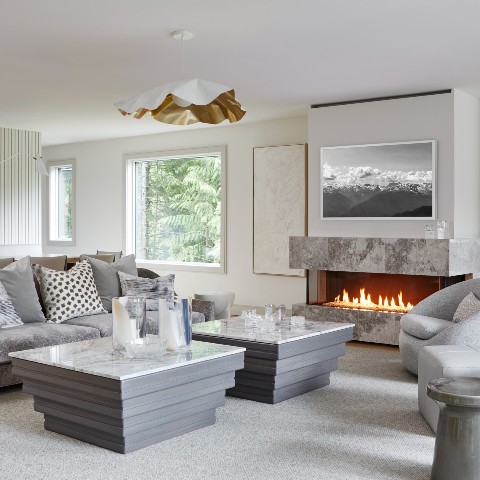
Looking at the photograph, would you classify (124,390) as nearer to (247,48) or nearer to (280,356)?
(280,356)

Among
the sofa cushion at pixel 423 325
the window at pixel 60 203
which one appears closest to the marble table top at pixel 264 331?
the sofa cushion at pixel 423 325

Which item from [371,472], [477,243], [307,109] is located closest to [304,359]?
[371,472]

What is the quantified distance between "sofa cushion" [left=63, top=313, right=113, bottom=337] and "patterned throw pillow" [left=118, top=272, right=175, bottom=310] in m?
0.39

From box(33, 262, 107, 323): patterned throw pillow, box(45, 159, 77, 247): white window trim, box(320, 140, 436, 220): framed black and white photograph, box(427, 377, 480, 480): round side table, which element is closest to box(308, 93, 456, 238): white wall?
box(320, 140, 436, 220): framed black and white photograph

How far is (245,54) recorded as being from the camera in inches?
213

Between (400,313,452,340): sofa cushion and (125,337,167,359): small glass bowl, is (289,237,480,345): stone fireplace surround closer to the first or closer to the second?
(400,313,452,340): sofa cushion

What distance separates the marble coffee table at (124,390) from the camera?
131 inches

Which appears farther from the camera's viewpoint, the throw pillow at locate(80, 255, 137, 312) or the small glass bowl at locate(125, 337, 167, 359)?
the throw pillow at locate(80, 255, 137, 312)

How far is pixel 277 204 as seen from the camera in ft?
27.9

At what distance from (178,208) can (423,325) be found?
5.66 metres

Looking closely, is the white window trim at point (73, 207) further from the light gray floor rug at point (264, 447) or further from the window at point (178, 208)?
the light gray floor rug at point (264, 447)

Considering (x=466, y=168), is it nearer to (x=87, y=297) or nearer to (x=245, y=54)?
(x=245, y=54)

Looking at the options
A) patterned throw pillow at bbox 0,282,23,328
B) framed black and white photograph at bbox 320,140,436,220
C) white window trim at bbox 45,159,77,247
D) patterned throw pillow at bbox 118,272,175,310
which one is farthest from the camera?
white window trim at bbox 45,159,77,247

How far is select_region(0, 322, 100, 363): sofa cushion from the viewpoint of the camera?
14.8 feet
